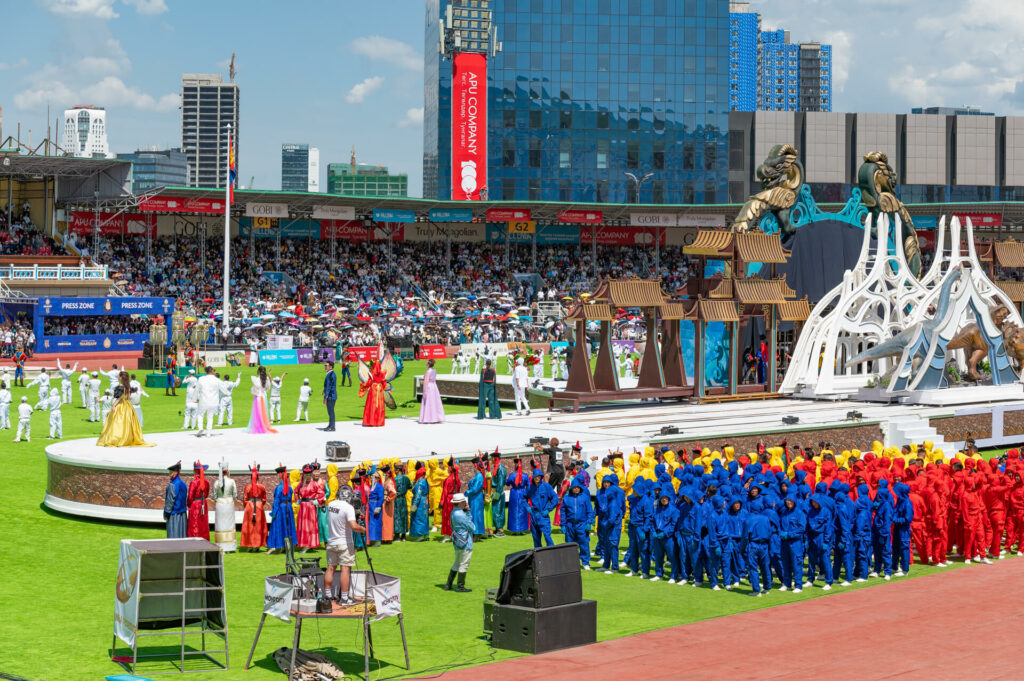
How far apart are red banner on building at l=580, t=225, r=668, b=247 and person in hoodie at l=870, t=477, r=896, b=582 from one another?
5957 cm

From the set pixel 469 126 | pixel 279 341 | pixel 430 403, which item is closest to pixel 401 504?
pixel 430 403

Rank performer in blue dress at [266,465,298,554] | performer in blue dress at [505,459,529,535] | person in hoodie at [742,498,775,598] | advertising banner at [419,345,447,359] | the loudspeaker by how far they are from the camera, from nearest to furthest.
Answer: the loudspeaker
person in hoodie at [742,498,775,598]
performer in blue dress at [266,465,298,554]
performer in blue dress at [505,459,529,535]
advertising banner at [419,345,447,359]

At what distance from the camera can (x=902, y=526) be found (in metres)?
18.3

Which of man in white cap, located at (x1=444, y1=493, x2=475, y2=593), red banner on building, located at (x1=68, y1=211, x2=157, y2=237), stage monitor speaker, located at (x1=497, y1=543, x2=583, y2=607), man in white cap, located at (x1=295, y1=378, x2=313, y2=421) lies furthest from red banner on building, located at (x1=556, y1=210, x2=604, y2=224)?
stage monitor speaker, located at (x1=497, y1=543, x2=583, y2=607)

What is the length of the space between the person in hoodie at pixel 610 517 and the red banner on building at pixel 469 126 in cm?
7665

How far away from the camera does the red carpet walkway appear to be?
12.9 metres

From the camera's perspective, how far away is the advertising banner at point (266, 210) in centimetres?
6494

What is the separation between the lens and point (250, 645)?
549 inches

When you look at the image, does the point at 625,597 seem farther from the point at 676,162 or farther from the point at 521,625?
the point at 676,162

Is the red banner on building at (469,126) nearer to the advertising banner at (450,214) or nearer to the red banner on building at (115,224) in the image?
the advertising banner at (450,214)

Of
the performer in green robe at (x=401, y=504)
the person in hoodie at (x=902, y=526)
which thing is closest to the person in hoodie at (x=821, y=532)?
the person in hoodie at (x=902, y=526)

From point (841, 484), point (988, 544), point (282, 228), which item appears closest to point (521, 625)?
point (841, 484)

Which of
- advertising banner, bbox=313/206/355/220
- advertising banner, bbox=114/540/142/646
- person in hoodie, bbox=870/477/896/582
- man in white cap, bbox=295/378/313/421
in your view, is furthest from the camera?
advertising banner, bbox=313/206/355/220

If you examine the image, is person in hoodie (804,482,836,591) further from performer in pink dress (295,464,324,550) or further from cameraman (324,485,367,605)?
performer in pink dress (295,464,324,550)
